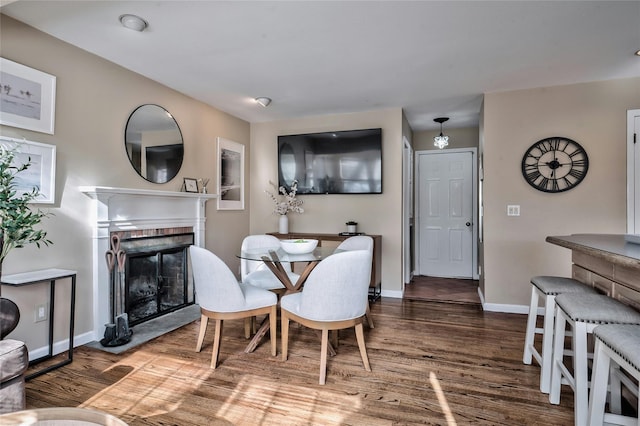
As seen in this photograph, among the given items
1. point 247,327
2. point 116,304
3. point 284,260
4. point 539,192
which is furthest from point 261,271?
point 539,192

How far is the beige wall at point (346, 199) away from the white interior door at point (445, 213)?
5.17 ft

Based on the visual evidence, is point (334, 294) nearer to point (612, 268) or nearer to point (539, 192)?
point (612, 268)

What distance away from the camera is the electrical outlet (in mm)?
2518

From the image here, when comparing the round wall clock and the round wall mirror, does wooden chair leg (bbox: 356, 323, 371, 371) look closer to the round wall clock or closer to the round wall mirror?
→ the round wall mirror

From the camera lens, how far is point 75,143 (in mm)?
2764

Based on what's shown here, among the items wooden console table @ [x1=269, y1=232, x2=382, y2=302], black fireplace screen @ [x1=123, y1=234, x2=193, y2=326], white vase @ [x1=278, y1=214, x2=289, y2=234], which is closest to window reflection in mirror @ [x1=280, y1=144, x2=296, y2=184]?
white vase @ [x1=278, y1=214, x2=289, y2=234]

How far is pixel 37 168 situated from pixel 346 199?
10.9 feet

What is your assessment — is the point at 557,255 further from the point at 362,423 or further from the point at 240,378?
the point at 240,378

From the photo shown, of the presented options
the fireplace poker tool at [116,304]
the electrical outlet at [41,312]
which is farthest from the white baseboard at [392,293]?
the electrical outlet at [41,312]

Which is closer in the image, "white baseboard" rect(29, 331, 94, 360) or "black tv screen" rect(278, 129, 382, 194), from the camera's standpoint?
"white baseboard" rect(29, 331, 94, 360)

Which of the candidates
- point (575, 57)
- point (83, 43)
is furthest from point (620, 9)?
point (83, 43)

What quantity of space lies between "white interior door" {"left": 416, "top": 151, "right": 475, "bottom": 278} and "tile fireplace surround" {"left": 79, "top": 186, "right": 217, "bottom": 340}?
3.73m

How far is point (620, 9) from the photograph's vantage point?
7.23 ft

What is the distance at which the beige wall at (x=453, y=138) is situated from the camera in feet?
18.1
